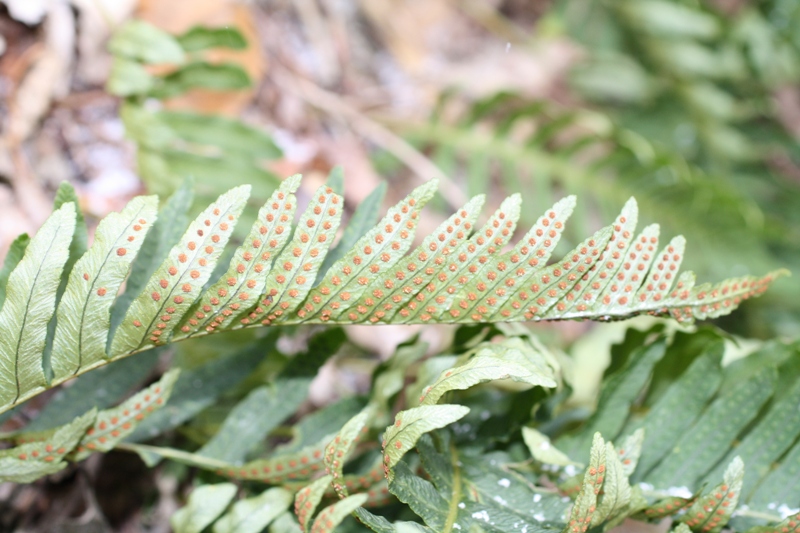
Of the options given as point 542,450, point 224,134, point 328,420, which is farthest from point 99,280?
point 224,134

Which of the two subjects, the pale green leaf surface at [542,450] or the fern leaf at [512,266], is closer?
the fern leaf at [512,266]

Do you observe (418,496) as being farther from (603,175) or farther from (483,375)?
(603,175)

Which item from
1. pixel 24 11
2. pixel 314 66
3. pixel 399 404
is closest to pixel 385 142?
pixel 314 66

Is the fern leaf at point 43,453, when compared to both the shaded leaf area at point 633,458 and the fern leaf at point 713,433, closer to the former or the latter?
the shaded leaf area at point 633,458

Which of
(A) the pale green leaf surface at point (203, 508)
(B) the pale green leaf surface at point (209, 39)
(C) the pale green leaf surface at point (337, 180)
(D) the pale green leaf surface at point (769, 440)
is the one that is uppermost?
(B) the pale green leaf surface at point (209, 39)

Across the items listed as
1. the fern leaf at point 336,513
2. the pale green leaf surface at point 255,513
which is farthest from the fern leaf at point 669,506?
the pale green leaf surface at point 255,513

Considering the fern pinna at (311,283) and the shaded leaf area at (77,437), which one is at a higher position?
the fern pinna at (311,283)

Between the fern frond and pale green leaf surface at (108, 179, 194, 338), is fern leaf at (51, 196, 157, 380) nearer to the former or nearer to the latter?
the fern frond
